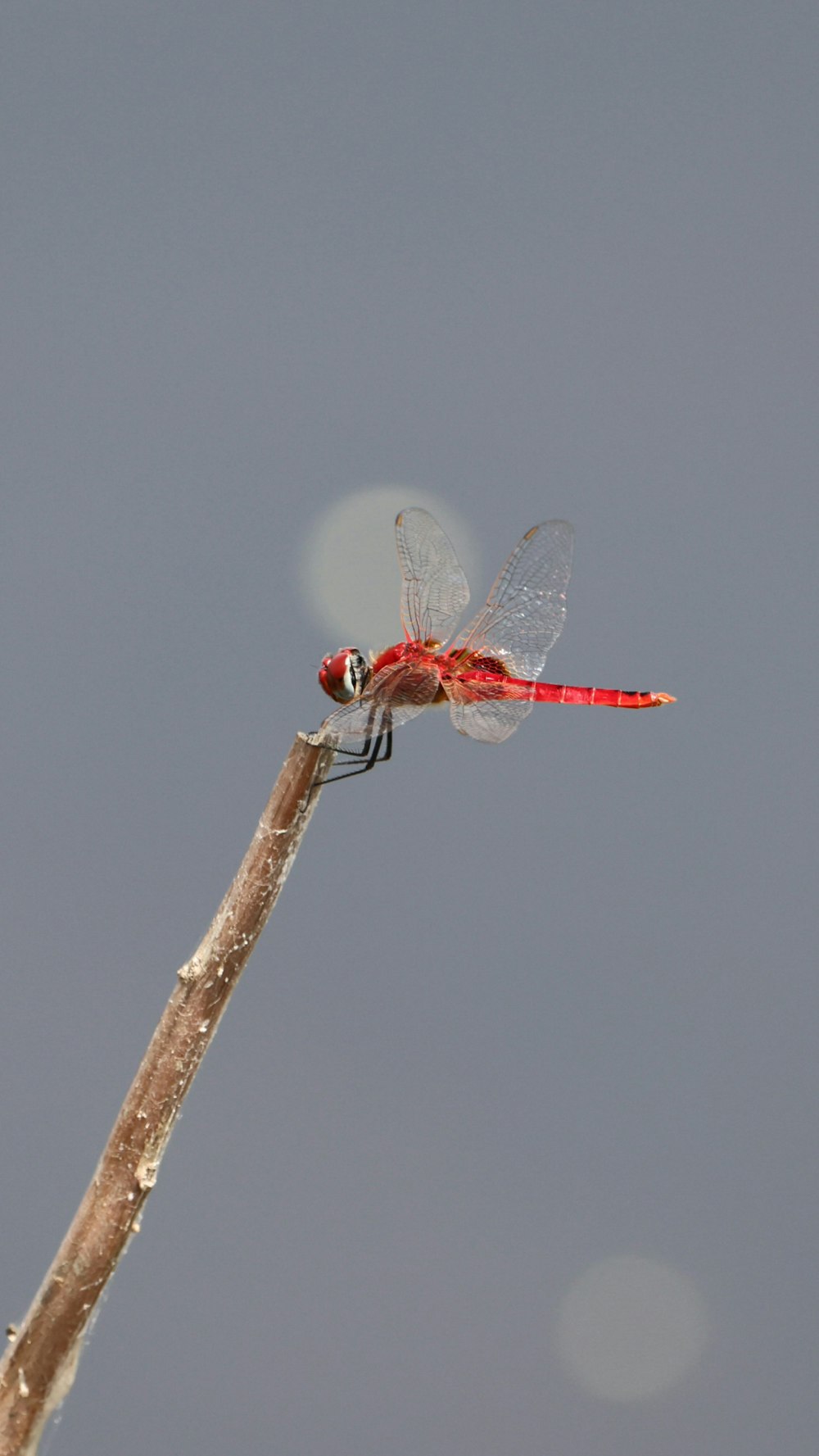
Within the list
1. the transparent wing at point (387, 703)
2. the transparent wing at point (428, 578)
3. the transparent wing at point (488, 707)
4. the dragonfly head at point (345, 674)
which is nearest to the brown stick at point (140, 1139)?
the transparent wing at point (387, 703)

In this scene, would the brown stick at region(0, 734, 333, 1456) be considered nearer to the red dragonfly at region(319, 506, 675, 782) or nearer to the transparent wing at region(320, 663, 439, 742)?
the transparent wing at region(320, 663, 439, 742)

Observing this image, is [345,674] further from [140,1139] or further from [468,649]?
[140,1139]

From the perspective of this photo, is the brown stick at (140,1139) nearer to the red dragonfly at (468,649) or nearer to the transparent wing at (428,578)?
the red dragonfly at (468,649)

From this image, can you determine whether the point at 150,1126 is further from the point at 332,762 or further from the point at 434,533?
the point at 434,533

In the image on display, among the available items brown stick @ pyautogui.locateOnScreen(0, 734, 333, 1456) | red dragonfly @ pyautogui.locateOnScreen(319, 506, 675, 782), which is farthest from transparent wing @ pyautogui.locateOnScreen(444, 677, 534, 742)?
brown stick @ pyautogui.locateOnScreen(0, 734, 333, 1456)

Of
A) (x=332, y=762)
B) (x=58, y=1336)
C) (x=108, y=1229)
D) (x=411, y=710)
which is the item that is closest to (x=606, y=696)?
(x=411, y=710)

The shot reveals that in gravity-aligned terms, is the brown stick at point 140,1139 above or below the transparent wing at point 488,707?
below

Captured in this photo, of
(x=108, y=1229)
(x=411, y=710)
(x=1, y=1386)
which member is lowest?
(x=1, y=1386)

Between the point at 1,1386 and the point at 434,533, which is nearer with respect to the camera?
the point at 1,1386
